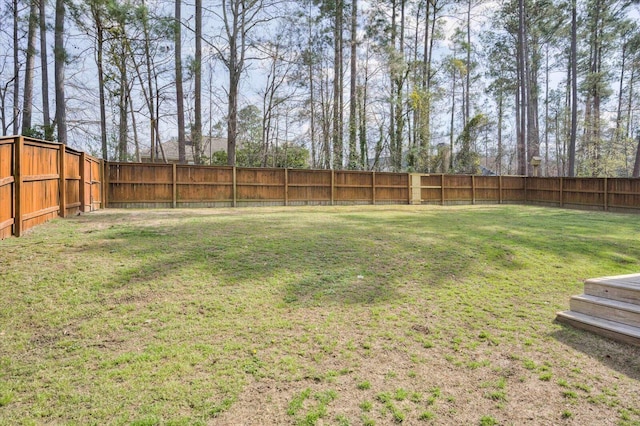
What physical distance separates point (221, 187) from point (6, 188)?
7.97 metres

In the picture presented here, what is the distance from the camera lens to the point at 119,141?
17.6 metres

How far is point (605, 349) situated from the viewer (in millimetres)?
2852

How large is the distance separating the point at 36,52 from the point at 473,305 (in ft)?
54.8

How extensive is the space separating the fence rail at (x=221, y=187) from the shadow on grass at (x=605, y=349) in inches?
253

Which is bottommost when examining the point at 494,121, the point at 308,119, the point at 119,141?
the point at 119,141

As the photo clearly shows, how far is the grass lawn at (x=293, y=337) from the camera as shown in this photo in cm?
Answer: 212

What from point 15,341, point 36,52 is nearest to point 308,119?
point 36,52

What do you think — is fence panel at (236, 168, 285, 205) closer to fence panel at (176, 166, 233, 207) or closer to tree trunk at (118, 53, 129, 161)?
fence panel at (176, 166, 233, 207)

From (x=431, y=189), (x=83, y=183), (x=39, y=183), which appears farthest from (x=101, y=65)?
(x=431, y=189)

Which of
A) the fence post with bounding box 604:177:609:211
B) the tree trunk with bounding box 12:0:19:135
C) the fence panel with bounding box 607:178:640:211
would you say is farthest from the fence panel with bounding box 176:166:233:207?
the fence panel with bounding box 607:178:640:211

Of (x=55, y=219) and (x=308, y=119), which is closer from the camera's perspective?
(x=55, y=219)

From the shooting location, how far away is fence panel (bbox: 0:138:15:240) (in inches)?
178

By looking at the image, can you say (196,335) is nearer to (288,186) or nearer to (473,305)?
(473,305)

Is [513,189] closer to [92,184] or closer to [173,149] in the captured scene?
[92,184]
